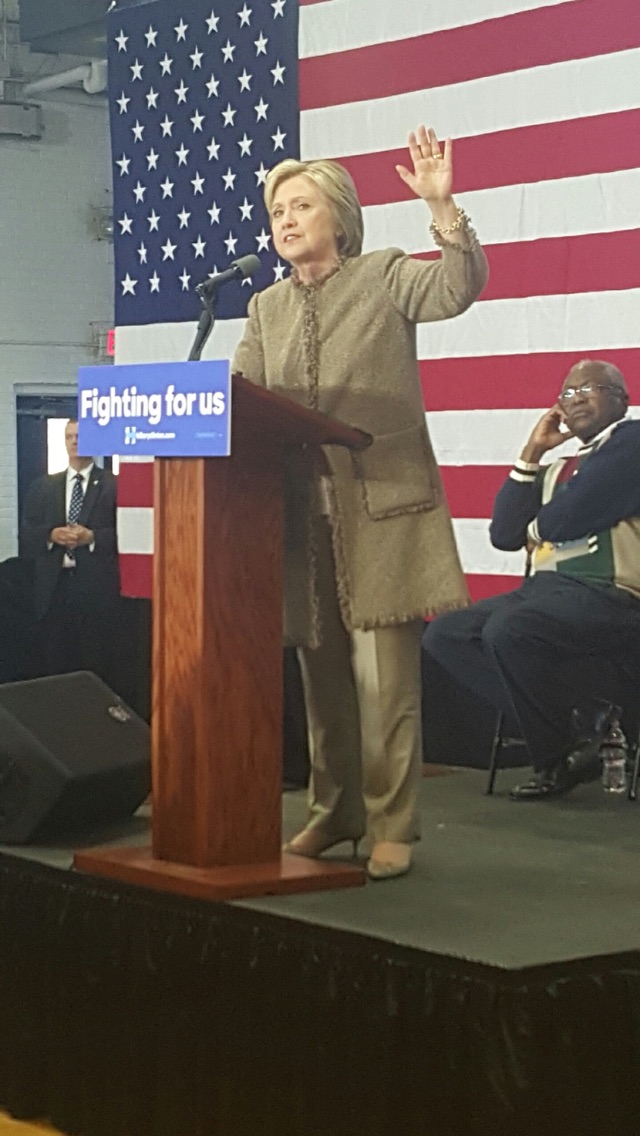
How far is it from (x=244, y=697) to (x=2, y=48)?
920 centimetres

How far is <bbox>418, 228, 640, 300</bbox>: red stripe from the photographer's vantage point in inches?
170

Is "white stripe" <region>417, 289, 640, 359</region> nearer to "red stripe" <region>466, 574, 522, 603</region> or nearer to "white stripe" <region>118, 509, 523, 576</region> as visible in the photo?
"white stripe" <region>118, 509, 523, 576</region>

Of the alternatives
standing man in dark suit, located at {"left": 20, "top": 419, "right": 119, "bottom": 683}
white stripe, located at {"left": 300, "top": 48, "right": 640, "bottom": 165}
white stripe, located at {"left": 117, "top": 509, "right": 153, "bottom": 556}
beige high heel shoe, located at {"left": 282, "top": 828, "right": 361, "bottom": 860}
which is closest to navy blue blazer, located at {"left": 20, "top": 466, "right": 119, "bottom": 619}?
standing man in dark suit, located at {"left": 20, "top": 419, "right": 119, "bottom": 683}

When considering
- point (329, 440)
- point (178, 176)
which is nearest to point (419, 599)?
point (329, 440)

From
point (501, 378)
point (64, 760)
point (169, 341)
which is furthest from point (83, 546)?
point (64, 760)

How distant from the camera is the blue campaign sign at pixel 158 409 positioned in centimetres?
252

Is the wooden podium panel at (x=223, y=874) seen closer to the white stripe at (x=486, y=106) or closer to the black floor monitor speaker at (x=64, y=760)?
the black floor monitor speaker at (x=64, y=760)

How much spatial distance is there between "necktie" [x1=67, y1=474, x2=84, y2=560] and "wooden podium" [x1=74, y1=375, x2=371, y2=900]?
3.27 meters

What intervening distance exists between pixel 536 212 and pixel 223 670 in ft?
7.39

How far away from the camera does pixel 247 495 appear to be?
8.80 feet

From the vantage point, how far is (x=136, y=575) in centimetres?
562

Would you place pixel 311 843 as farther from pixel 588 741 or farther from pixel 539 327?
pixel 539 327

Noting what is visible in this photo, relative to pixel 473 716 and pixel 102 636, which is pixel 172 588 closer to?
pixel 473 716

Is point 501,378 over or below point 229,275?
below
